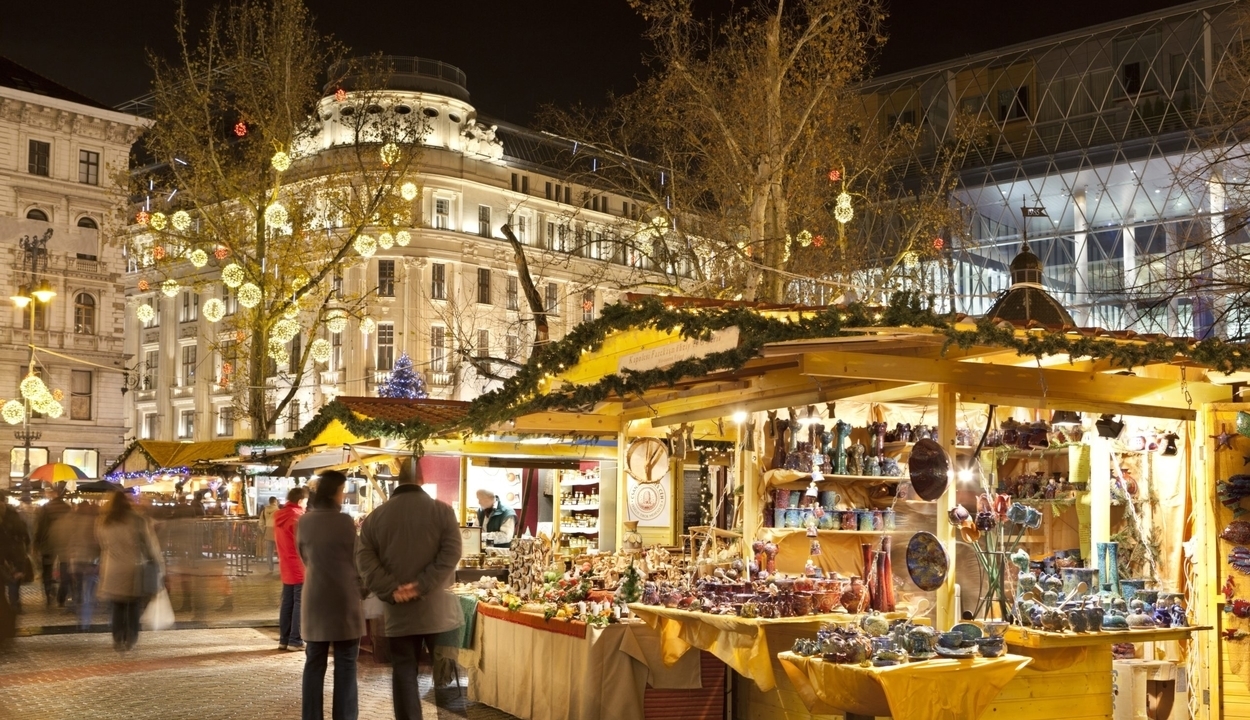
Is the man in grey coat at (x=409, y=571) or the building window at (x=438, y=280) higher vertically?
the building window at (x=438, y=280)

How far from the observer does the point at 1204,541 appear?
8.47m

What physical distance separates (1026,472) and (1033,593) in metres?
3.18

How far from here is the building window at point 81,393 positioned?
4666 cm

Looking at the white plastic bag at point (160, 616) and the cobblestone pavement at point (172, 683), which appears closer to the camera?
the cobblestone pavement at point (172, 683)

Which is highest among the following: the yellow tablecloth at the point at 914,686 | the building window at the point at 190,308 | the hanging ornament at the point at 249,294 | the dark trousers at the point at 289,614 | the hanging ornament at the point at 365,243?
the building window at the point at 190,308

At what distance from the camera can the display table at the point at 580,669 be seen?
8453mm

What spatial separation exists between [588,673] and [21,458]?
1590 inches

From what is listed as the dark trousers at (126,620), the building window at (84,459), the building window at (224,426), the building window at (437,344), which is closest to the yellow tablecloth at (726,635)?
the dark trousers at (126,620)

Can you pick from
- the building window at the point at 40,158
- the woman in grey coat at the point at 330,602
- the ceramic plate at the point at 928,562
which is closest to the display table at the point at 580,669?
the woman in grey coat at the point at 330,602

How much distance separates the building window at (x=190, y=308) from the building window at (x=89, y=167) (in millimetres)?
11895

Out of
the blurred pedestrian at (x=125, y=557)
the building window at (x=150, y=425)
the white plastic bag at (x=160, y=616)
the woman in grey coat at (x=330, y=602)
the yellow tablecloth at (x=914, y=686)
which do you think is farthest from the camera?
the building window at (x=150, y=425)

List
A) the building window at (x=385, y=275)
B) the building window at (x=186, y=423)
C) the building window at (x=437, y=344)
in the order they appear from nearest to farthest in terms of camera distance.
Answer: the building window at (x=437, y=344)
the building window at (x=385, y=275)
the building window at (x=186, y=423)

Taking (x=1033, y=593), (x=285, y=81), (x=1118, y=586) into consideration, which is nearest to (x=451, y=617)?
(x=1033, y=593)

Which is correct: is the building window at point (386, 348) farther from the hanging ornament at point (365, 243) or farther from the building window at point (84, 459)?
the hanging ornament at point (365, 243)
